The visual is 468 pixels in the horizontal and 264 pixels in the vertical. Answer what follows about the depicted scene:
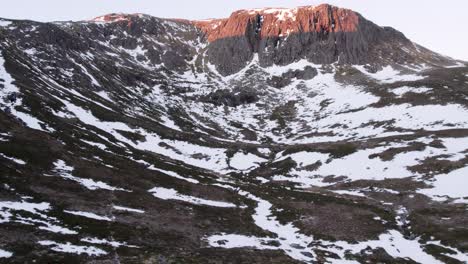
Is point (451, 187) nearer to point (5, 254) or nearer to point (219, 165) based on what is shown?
point (219, 165)

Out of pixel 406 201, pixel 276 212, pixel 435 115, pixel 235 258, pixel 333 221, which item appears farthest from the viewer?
pixel 435 115

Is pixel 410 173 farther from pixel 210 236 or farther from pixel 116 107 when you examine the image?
pixel 116 107

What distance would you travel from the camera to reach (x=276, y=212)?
60.7 meters

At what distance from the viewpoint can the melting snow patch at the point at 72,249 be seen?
33656 millimetres

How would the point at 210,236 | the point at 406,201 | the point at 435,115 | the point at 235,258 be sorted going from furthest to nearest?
the point at 435,115 < the point at 406,201 < the point at 210,236 < the point at 235,258

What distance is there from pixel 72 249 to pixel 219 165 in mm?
→ 61820

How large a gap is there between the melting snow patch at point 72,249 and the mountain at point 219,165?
0.51 ft

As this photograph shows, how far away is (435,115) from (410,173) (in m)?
45.1

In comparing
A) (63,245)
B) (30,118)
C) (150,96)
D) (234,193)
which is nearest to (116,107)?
(150,96)

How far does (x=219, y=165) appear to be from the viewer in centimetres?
9519

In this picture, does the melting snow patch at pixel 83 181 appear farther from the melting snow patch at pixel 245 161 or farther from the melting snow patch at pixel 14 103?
the melting snow patch at pixel 245 161

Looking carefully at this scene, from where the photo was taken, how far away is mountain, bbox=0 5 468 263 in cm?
4272

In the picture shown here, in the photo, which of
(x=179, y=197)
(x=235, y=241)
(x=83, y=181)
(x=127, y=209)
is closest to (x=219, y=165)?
(x=179, y=197)

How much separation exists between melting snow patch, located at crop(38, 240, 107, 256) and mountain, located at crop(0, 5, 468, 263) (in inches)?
6.1
